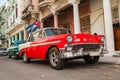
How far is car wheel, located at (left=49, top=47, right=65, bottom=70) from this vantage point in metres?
9.36

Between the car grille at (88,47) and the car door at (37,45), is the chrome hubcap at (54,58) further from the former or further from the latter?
the car door at (37,45)

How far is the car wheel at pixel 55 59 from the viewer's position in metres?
9.36

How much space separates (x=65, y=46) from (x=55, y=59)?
932mm

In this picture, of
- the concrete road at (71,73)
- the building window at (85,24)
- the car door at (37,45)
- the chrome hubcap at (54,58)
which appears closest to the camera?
the concrete road at (71,73)

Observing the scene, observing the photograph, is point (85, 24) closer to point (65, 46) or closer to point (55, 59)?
point (55, 59)

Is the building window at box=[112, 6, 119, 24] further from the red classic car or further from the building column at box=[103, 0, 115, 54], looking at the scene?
the red classic car

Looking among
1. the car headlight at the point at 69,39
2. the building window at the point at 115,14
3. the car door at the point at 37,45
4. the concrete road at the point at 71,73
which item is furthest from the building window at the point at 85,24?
the car headlight at the point at 69,39

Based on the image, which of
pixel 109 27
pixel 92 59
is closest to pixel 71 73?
pixel 92 59

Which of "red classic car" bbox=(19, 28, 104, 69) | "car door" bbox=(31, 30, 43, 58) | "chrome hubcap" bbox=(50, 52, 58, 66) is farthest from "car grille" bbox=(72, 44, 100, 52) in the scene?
"car door" bbox=(31, 30, 43, 58)

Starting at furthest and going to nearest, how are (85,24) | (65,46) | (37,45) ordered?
(85,24)
(37,45)
(65,46)

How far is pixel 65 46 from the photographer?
9039 mm

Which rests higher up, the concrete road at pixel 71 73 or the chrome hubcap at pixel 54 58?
the chrome hubcap at pixel 54 58

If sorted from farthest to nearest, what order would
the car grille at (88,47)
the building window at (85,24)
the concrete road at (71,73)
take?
1. the building window at (85,24)
2. the car grille at (88,47)
3. the concrete road at (71,73)

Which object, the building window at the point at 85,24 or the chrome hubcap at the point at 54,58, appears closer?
the chrome hubcap at the point at 54,58
